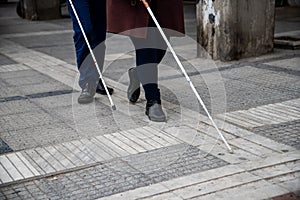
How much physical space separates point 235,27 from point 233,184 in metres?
4.45

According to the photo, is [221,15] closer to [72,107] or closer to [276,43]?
[276,43]

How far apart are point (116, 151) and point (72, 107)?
1544 millimetres

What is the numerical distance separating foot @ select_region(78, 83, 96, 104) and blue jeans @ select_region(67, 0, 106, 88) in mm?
47

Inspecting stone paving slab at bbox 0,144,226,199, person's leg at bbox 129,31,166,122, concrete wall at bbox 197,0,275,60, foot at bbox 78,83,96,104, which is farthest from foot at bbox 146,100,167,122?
concrete wall at bbox 197,0,275,60

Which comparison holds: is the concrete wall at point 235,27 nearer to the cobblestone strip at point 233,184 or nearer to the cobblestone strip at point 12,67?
the cobblestone strip at point 12,67

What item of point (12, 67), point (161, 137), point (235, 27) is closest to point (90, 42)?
point (161, 137)

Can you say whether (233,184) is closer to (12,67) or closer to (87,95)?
(87,95)

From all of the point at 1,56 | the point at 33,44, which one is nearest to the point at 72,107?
the point at 1,56

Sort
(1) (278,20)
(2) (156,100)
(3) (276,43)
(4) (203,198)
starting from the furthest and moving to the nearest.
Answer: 1. (1) (278,20)
2. (3) (276,43)
3. (2) (156,100)
4. (4) (203,198)

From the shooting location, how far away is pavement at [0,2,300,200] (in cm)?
369

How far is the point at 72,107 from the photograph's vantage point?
5762 millimetres

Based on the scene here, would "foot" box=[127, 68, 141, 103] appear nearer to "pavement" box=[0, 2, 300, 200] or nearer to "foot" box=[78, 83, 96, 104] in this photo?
"pavement" box=[0, 2, 300, 200]

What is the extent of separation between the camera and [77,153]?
14.3 ft

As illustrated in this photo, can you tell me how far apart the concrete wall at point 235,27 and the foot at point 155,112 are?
9.61 feet
